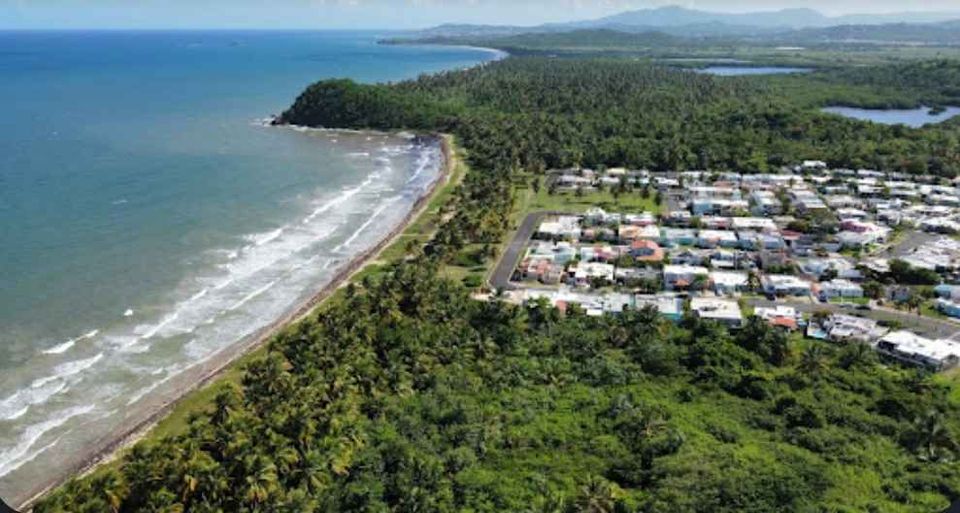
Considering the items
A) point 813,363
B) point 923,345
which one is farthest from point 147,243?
point 923,345

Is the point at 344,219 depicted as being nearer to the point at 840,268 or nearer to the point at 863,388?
the point at 840,268

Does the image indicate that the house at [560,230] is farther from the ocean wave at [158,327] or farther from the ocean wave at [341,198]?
the ocean wave at [158,327]

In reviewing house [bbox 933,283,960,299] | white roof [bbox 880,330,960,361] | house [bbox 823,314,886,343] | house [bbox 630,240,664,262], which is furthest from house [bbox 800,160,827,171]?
white roof [bbox 880,330,960,361]

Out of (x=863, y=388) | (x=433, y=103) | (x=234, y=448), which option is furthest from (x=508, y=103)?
(x=234, y=448)

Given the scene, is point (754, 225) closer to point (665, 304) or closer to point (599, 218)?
point (599, 218)

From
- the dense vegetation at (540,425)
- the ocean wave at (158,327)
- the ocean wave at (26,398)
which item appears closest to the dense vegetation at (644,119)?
the ocean wave at (158,327)

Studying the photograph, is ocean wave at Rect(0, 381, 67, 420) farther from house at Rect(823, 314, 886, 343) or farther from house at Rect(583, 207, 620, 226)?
house at Rect(823, 314, 886, 343)
